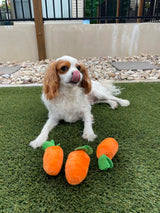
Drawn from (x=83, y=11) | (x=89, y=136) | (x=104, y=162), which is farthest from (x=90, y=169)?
(x=83, y=11)

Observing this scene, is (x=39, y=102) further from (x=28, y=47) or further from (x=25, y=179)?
(x=28, y=47)

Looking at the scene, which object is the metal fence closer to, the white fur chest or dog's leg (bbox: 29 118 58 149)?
the white fur chest

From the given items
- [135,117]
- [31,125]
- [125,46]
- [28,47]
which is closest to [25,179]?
[31,125]

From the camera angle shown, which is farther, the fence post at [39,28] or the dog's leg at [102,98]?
the fence post at [39,28]

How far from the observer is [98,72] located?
3727 millimetres

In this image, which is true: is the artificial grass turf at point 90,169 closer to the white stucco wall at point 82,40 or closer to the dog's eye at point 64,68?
the dog's eye at point 64,68

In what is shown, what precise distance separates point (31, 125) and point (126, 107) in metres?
1.25

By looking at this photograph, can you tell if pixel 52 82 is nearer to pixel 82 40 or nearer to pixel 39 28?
pixel 39 28

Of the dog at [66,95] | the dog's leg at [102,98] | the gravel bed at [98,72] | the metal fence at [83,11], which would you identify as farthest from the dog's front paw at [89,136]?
the metal fence at [83,11]

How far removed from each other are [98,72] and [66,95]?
84.7 inches

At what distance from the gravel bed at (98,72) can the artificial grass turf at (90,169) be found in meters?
1.34

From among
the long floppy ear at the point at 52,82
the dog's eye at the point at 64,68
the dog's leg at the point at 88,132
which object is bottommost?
the dog's leg at the point at 88,132

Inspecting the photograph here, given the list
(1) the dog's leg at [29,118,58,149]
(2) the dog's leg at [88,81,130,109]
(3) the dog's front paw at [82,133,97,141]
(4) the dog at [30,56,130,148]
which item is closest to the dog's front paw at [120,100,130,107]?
(2) the dog's leg at [88,81,130,109]

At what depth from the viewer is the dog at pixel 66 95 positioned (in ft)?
5.07
